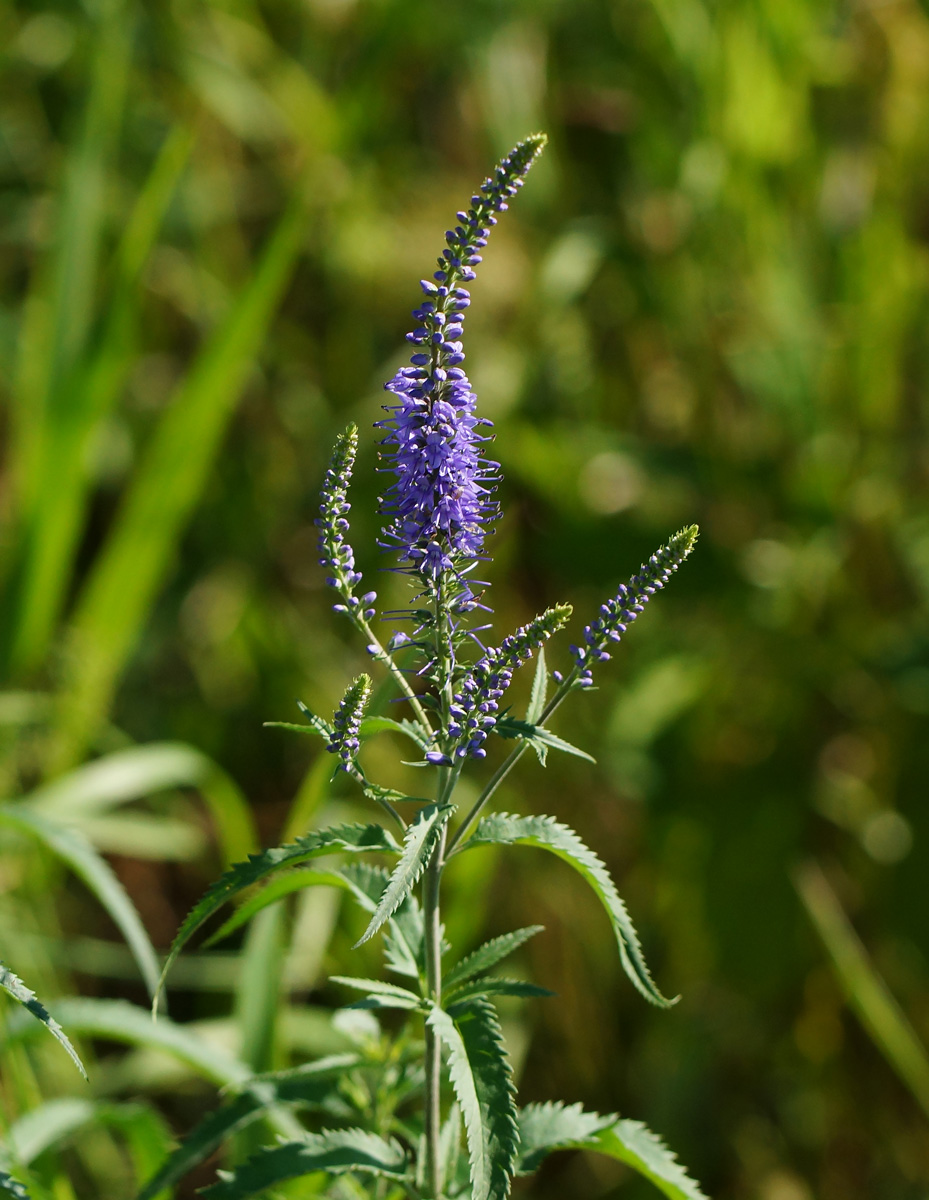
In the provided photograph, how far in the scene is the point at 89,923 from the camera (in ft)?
10.6

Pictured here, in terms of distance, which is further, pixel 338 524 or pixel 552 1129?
pixel 552 1129

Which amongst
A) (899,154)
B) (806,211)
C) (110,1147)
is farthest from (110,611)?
(899,154)

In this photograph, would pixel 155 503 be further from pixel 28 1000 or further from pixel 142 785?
pixel 28 1000

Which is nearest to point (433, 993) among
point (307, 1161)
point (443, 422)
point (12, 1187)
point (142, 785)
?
point (307, 1161)

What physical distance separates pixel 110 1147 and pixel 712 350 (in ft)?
8.45

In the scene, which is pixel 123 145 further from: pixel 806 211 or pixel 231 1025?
pixel 231 1025

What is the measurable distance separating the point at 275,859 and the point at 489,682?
0.27 m

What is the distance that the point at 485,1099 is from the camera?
111 centimetres

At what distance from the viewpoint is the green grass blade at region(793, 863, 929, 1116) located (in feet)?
8.44

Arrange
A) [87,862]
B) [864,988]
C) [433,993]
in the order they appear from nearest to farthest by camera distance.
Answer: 1. [433,993]
2. [87,862]
3. [864,988]

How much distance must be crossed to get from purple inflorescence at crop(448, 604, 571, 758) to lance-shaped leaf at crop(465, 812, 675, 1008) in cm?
10

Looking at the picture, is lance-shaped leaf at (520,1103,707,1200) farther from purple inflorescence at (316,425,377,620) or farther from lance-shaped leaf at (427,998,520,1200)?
purple inflorescence at (316,425,377,620)

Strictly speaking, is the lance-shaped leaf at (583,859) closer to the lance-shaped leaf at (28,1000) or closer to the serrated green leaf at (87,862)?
the lance-shaped leaf at (28,1000)

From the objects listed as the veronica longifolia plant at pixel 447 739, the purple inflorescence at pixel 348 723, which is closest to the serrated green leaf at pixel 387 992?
the veronica longifolia plant at pixel 447 739
